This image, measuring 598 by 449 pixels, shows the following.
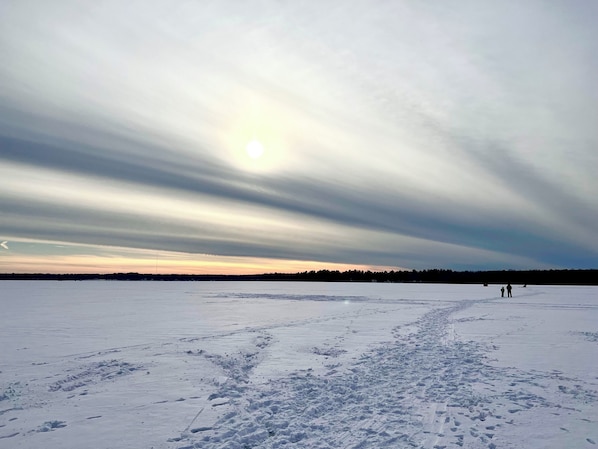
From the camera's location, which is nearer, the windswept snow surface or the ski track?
the ski track

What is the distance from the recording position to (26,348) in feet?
45.6

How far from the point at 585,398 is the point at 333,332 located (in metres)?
10.7

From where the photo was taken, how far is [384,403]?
8.12 m

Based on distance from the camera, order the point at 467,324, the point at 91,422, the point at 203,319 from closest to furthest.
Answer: the point at 91,422 → the point at 467,324 → the point at 203,319

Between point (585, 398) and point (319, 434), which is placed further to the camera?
point (585, 398)

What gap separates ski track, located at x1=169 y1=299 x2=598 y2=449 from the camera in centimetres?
646

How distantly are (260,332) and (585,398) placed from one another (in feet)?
Answer: 39.4

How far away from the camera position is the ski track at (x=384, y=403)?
6.46m

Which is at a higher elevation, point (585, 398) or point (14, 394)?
point (585, 398)

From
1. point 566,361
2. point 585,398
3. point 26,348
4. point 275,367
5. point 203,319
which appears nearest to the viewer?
point 585,398

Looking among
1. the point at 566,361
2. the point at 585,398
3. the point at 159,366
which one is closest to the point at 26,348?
the point at 159,366

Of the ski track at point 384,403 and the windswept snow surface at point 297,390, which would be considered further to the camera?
the windswept snow surface at point 297,390

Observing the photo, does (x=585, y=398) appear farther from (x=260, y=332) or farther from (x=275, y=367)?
(x=260, y=332)

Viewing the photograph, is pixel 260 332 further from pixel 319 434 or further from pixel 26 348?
pixel 319 434
